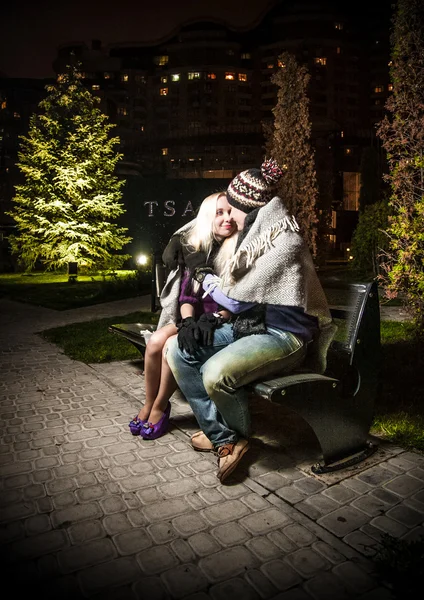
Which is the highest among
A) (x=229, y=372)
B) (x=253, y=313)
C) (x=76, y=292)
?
(x=253, y=313)

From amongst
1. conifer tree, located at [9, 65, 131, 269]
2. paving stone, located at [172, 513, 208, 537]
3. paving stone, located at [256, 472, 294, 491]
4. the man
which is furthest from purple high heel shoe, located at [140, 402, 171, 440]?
conifer tree, located at [9, 65, 131, 269]

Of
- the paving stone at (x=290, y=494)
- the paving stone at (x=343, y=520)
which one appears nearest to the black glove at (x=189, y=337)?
the paving stone at (x=290, y=494)

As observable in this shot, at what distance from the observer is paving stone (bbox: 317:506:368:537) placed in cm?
246

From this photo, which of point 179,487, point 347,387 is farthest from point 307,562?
point 347,387

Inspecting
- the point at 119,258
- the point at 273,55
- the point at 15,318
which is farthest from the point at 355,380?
the point at 273,55

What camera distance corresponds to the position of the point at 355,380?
321cm

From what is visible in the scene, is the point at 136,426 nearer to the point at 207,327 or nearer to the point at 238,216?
the point at 207,327

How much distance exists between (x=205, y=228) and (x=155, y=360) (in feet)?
3.65

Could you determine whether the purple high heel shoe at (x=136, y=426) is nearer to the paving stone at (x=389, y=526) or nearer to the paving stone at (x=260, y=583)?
the paving stone at (x=260, y=583)

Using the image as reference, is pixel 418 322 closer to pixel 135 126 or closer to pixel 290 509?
pixel 290 509

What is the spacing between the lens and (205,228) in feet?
11.6

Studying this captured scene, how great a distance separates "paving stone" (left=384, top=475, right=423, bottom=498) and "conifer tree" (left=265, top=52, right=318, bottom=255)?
643 inches

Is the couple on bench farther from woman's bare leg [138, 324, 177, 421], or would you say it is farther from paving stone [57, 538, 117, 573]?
paving stone [57, 538, 117, 573]

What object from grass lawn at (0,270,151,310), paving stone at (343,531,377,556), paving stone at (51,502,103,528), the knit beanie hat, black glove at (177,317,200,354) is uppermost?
the knit beanie hat
